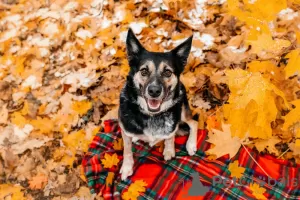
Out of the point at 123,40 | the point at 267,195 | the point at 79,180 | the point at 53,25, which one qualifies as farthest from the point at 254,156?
the point at 53,25

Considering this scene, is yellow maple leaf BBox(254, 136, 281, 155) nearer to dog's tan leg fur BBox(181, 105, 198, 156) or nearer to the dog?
dog's tan leg fur BBox(181, 105, 198, 156)

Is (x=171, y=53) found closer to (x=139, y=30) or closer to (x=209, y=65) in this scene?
(x=209, y=65)

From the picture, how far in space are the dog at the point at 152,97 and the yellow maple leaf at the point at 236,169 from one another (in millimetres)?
633

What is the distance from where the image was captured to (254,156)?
Answer: 3736 mm

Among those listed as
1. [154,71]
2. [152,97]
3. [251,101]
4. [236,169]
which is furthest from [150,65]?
[236,169]

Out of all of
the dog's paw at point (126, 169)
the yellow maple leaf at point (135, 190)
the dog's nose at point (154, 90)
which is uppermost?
the dog's nose at point (154, 90)

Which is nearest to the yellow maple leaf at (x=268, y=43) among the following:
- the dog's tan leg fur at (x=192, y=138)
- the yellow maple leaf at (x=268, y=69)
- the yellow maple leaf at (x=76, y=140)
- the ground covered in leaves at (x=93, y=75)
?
the ground covered in leaves at (x=93, y=75)

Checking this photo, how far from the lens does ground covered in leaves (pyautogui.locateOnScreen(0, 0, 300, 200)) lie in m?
3.79

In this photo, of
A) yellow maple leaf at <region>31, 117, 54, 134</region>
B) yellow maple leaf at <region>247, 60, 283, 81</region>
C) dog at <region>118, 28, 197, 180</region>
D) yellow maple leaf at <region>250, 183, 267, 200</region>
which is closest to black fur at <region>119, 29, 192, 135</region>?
dog at <region>118, 28, 197, 180</region>

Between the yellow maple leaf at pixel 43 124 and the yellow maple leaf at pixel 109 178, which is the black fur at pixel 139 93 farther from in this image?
the yellow maple leaf at pixel 43 124

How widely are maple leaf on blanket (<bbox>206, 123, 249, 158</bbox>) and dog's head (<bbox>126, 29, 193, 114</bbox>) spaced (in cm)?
68

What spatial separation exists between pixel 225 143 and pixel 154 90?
1028 millimetres

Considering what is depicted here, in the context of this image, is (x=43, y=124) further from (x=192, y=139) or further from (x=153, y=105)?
(x=192, y=139)

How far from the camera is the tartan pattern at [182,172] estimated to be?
357 cm
